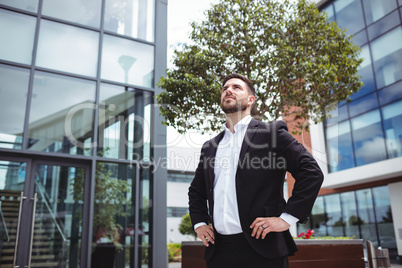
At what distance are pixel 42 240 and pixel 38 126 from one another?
2.43m

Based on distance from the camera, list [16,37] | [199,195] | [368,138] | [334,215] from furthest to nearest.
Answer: [334,215] < [368,138] < [16,37] < [199,195]

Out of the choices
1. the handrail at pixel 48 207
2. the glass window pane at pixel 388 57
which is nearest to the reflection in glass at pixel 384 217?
the glass window pane at pixel 388 57

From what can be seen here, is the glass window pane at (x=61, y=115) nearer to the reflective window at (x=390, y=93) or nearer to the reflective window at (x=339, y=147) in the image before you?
the reflective window at (x=390, y=93)

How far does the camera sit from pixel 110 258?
7973 mm

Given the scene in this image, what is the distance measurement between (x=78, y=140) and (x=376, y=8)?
57.7 ft

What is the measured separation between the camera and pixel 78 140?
8.17 meters

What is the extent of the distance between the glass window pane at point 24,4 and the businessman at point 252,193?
301 inches

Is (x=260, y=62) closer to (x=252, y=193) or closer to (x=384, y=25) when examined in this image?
(x=252, y=193)

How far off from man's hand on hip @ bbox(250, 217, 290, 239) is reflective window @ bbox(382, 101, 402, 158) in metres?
17.5

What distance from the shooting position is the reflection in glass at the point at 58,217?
743cm

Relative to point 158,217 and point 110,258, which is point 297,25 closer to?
point 158,217

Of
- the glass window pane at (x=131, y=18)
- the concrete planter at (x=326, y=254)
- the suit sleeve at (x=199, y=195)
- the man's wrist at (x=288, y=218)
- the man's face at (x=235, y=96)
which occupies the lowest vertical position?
the concrete planter at (x=326, y=254)

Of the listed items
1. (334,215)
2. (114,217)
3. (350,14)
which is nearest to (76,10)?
(114,217)

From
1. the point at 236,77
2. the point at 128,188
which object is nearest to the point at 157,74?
→ the point at 128,188
